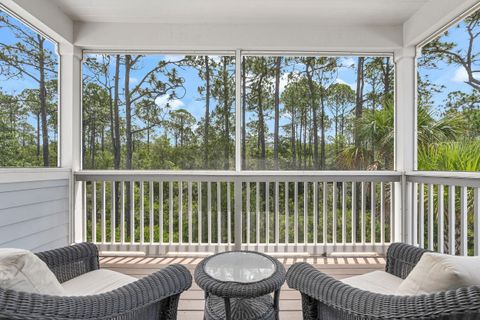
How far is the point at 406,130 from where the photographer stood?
11.6 ft

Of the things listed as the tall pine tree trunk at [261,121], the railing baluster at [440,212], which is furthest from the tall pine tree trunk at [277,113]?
the railing baluster at [440,212]

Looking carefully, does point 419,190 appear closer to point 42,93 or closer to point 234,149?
point 234,149

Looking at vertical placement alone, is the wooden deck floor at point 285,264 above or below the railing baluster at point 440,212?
below

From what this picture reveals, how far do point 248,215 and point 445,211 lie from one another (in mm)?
2179

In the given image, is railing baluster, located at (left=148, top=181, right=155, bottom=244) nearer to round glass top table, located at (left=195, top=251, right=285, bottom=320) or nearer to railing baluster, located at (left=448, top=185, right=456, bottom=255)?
round glass top table, located at (left=195, top=251, right=285, bottom=320)

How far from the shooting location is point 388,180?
3.54 m

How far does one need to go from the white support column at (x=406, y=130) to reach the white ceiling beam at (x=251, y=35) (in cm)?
25

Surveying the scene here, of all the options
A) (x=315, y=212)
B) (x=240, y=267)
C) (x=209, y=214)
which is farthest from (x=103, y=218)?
(x=315, y=212)

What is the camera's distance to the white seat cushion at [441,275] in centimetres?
103

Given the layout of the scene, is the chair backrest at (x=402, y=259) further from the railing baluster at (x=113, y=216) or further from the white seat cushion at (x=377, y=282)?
the railing baluster at (x=113, y=216)

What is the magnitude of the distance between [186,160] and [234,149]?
63 cm

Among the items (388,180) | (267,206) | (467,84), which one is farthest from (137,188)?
(467,84)

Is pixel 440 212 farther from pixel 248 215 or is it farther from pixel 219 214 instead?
pixel 219 214

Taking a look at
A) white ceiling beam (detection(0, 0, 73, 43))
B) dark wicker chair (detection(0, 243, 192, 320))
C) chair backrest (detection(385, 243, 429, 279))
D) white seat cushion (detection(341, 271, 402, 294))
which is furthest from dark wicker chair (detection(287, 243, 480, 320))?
white ceiling beam (detection(0, 0, 73, 43))
